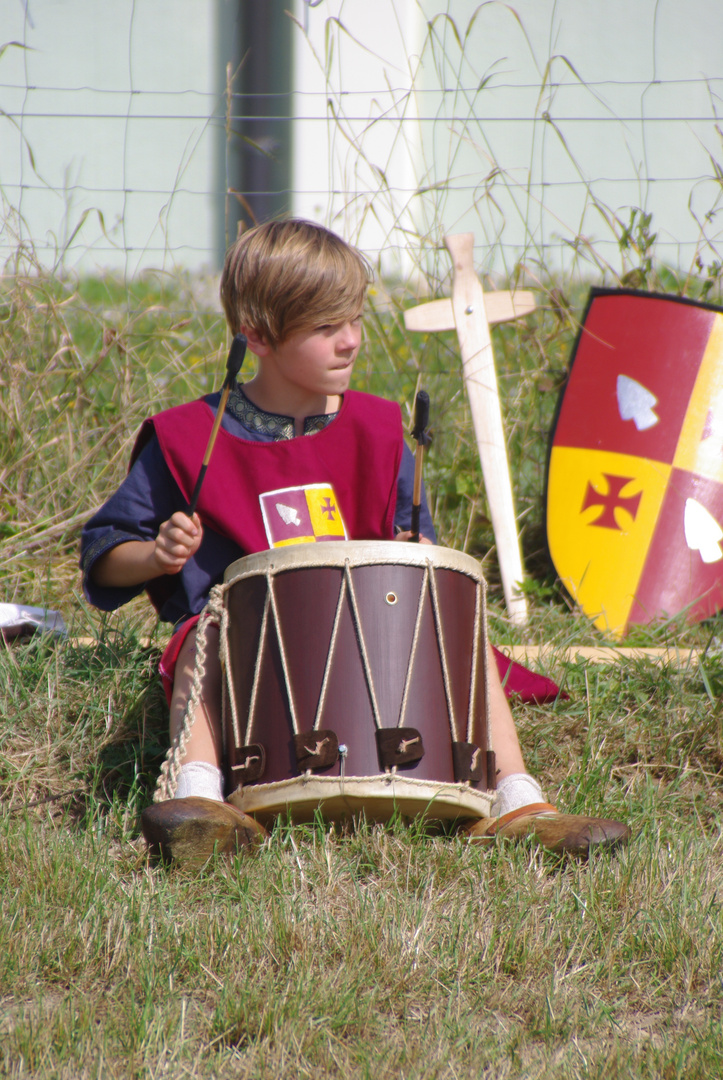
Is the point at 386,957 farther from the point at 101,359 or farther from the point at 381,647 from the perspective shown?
the point at 101,359

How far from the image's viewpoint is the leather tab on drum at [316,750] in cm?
170

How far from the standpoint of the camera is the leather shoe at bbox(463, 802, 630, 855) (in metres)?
1.74

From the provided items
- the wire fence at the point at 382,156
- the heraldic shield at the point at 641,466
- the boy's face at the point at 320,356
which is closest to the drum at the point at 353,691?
the boy's face at the point at 320,356

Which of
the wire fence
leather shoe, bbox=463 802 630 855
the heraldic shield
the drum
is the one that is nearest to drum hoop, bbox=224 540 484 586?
the drum

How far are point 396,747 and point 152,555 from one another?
0.61 m

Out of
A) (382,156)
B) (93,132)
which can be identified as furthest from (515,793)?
(382,156)

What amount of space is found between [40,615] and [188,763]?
82 cm

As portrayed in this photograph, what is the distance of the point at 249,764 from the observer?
1.78 m

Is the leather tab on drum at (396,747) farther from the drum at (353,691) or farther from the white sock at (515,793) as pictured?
the white sock at (515,793)

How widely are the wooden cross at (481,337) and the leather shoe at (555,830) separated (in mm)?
1320

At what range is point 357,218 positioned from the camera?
3496 mm

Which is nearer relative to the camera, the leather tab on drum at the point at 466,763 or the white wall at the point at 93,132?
the leather tab on drum at the point at 466,763

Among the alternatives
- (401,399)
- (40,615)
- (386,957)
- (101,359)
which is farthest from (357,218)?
(386,957)

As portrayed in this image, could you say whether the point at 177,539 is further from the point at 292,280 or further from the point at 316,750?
the point at 292,280
